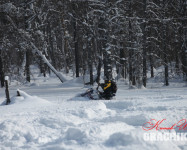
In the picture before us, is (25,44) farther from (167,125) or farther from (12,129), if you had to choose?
(167,125)

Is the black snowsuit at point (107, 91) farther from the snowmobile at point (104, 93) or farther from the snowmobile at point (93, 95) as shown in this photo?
the snowmobile at point (93, 95)

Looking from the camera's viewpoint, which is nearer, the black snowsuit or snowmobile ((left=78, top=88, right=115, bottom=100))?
the black snowsuit

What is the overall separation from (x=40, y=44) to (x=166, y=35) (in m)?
11.6

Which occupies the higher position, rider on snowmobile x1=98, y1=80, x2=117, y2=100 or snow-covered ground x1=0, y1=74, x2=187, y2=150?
rider on snowmobile x1=98, y1=80, x2=117, y2=100

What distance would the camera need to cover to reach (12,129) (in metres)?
4.63

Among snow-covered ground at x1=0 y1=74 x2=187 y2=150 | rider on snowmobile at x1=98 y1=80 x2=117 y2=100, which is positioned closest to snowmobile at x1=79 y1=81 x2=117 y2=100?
rider on snowmobile at x1=98 y1=80 x2=117 y2=100

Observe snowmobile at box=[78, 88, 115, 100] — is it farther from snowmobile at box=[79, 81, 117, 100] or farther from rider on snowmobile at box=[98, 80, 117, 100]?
rider on snowmobile at box=[98, 80, 117, 100]

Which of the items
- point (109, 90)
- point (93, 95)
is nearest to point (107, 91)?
point (109, 90)

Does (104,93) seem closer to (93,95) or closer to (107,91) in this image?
(107,91)

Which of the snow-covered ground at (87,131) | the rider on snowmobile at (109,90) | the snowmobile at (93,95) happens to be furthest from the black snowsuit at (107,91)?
the snow-covered ground at (87,131)

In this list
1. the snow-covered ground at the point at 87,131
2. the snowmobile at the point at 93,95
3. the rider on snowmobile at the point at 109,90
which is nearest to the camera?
the snow-covered ground at the point at 87,131

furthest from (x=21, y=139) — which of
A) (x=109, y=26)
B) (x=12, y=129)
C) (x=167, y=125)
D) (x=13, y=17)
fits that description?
(x=13, y=17)

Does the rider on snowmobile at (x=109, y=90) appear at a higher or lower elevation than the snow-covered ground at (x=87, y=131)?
higher

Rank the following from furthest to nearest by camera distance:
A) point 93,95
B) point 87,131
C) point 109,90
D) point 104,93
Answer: point 93,95, point 104,93, point 109,90, point 87,131
